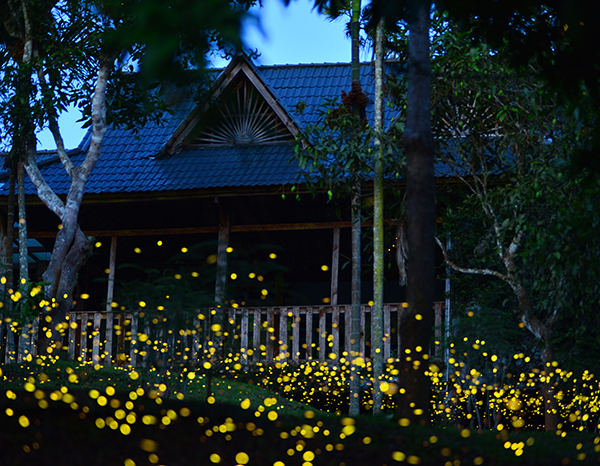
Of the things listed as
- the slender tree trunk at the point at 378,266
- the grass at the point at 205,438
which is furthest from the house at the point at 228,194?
the grass at the point at 205,438

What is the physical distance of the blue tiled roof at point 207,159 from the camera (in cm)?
1181

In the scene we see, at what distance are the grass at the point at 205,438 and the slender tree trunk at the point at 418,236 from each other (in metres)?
0.32

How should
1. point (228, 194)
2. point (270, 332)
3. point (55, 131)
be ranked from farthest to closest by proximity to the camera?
1. point (270, 332)
2. point (228, 194)
3. point (55, 131)

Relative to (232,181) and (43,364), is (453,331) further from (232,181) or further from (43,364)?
(43,364)

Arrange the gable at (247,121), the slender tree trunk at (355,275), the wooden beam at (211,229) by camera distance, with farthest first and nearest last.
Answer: the gable at (247,121), the wooden beam at (211,229), the slender tree trunk at (355,275)

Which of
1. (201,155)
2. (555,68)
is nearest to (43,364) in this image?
(201,155)

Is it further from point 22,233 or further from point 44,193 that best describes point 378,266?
point 22,233

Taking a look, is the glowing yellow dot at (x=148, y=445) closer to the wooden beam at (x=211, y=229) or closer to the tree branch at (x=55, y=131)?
the tree branch at (x=55, y=131)

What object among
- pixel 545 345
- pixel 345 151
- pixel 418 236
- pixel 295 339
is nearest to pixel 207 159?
pixel 295 339

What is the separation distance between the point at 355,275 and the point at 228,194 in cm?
270

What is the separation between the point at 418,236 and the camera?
19.9ft

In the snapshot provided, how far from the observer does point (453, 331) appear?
29.9 feet

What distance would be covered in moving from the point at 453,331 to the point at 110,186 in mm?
6168

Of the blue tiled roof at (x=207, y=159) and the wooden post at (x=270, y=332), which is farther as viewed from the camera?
the blue tiled roof at (x=207, y=159)
